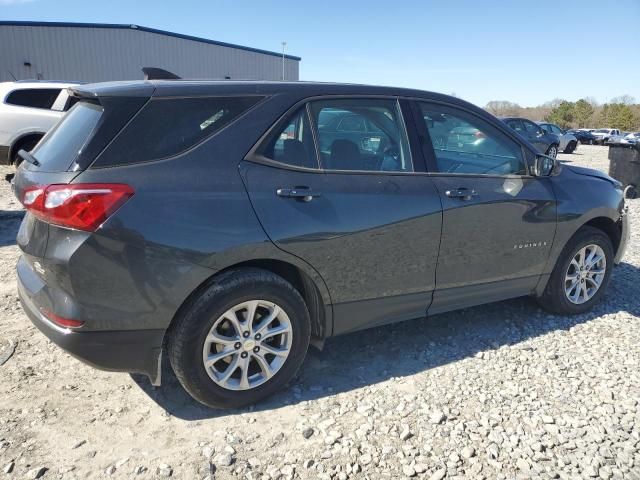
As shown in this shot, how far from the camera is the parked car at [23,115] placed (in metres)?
8.84

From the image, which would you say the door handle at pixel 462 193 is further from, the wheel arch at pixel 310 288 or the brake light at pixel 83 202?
the brake light at pixel 83 202

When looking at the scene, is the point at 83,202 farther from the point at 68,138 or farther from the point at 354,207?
the point at 354,207

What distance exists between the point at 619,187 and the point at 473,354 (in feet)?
6.88

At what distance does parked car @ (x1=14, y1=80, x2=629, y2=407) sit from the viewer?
7.59 feet

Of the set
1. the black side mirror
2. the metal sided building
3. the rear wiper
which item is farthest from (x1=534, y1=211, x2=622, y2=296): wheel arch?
the metal sided building

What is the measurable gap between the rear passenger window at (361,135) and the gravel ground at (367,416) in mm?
1357

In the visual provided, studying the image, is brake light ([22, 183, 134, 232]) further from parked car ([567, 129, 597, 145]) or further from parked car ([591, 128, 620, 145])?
parked car ([567, 129, 597, 145])

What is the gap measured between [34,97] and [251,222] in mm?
8676

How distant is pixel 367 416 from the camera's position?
2762 millimetres

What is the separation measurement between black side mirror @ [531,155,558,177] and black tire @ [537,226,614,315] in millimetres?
684

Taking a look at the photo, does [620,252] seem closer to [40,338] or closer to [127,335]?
[127,335]

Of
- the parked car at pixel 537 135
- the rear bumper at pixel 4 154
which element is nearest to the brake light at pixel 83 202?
the rear bumper at pixel 4 154

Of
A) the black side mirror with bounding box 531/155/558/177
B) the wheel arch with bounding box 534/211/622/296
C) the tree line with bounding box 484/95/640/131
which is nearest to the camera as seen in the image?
the black side mirror with bounding box 531/155/558/177

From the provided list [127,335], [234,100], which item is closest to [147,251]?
[127,335]
